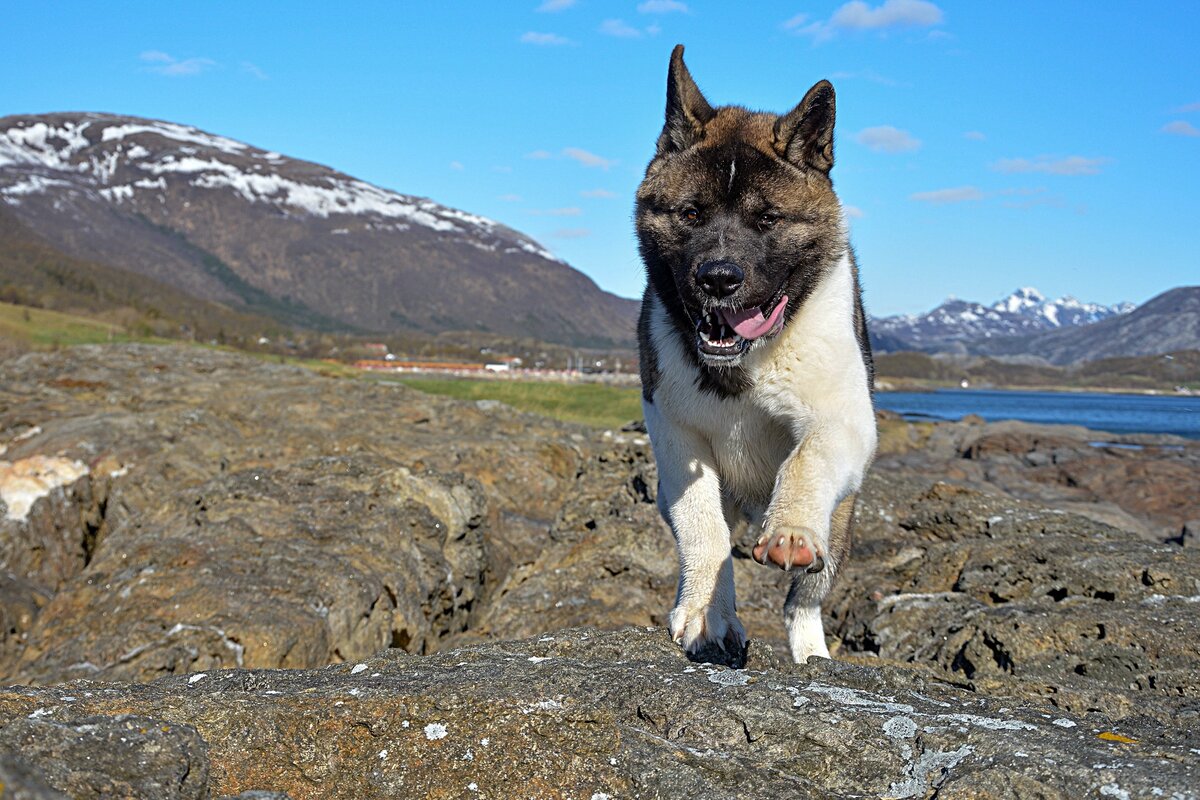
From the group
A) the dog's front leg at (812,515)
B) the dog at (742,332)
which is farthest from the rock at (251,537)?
the dog's front leg at (812,515)

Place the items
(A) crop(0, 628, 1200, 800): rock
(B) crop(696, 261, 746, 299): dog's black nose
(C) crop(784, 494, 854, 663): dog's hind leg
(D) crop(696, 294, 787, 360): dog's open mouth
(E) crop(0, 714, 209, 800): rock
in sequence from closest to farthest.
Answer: (E) crop(0, 714, 209, 800): rock
(A) crop(0, 628, 1200, 800): rock
(B) crop(696, 261, 746, 299): dog's black nose
(D) crop(696, 294, 787, 360): dog's open mouth
(C) crop(784, 494, 854, 663): dog's hind leg

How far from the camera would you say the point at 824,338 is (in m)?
6.62

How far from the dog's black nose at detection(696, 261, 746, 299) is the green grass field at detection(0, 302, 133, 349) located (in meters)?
66.4

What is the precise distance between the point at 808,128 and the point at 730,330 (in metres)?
1.60

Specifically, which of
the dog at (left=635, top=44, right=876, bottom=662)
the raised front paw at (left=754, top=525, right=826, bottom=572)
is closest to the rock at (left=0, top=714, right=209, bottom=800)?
the raised front paw at (left=754, top=525, right=826, bottom=572)

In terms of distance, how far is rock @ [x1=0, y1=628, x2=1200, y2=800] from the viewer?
3.67 m

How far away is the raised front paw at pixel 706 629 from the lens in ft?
20.5

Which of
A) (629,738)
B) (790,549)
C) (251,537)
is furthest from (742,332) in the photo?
(251,537)

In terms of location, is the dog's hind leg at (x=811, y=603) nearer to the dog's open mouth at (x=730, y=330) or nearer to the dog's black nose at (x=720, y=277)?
the dog's open mouth at (x=730, y=330)

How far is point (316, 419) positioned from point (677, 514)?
43.9 feet

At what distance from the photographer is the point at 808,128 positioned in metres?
6.72

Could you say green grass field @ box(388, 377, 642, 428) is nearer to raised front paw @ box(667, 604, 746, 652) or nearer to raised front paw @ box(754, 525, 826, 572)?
raised front paw @ box(667, 604, 746, 652)

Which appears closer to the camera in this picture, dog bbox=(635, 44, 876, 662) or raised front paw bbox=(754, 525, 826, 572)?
raised front paw bbox=(754, 525, 826, 572)

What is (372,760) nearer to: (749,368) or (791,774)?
(791,774)
